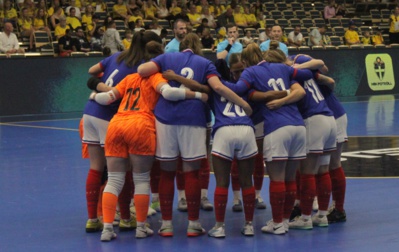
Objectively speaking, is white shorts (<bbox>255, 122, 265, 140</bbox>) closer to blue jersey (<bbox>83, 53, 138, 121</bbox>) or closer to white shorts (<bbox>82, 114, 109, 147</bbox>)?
blue jersey (<bbox>83, 53, 138, 121</bbox>)

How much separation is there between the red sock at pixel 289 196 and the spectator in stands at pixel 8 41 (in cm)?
Result: 1469

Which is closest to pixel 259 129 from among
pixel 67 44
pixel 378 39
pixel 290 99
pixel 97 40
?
pixel 290 99

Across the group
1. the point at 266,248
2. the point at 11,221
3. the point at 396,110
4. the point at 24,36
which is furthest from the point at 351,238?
the point at 24,36

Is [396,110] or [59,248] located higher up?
[59,248]

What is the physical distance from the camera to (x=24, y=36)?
22.6 metres

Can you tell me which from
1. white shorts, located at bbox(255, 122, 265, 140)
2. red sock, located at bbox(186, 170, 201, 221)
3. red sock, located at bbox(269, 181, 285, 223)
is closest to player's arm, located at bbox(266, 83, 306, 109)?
red sock, located at bbox(269, 181, 285, 223)

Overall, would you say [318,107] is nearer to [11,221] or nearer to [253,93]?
[253,93]

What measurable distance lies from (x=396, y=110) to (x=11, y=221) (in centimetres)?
1423

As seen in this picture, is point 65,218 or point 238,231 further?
point 65,218

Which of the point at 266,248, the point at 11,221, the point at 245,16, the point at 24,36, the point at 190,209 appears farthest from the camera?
the point at 245,16

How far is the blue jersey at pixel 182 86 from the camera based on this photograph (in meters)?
7.46

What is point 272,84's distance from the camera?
25.1 feet

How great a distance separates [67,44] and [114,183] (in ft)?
49.6

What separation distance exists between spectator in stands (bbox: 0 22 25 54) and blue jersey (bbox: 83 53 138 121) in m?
13.7
